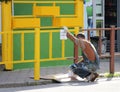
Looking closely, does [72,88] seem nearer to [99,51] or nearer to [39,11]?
[99,51]

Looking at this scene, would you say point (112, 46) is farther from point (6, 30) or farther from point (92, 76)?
point (6, 30)

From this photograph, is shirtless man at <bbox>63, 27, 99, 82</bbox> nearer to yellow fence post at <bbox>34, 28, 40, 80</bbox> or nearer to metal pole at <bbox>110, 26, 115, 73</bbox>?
yellow fence post at <bbox>34, 28, 40, 80</bbox>

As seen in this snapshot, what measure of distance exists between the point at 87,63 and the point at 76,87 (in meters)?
1.02

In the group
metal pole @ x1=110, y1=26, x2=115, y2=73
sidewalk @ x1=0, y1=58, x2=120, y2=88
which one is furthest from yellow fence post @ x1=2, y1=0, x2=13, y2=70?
metal pole @ x1=110, y1=26, x2=115, y2=73

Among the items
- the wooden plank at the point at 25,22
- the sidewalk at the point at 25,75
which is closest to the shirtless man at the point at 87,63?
the sidewalk at the point at 25,75

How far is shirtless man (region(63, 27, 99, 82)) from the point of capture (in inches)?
472

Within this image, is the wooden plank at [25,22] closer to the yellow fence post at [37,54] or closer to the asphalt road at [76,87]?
the yellow fence post at [37,54]

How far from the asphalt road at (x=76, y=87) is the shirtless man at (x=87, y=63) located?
0.23m

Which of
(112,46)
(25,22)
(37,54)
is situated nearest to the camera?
(37,54)

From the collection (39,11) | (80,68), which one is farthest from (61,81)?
(39,11)

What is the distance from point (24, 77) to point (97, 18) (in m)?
6.63

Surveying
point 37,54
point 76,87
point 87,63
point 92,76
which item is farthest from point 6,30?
point 76,87

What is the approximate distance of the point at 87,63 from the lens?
1214 cm

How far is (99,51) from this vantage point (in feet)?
43.0
